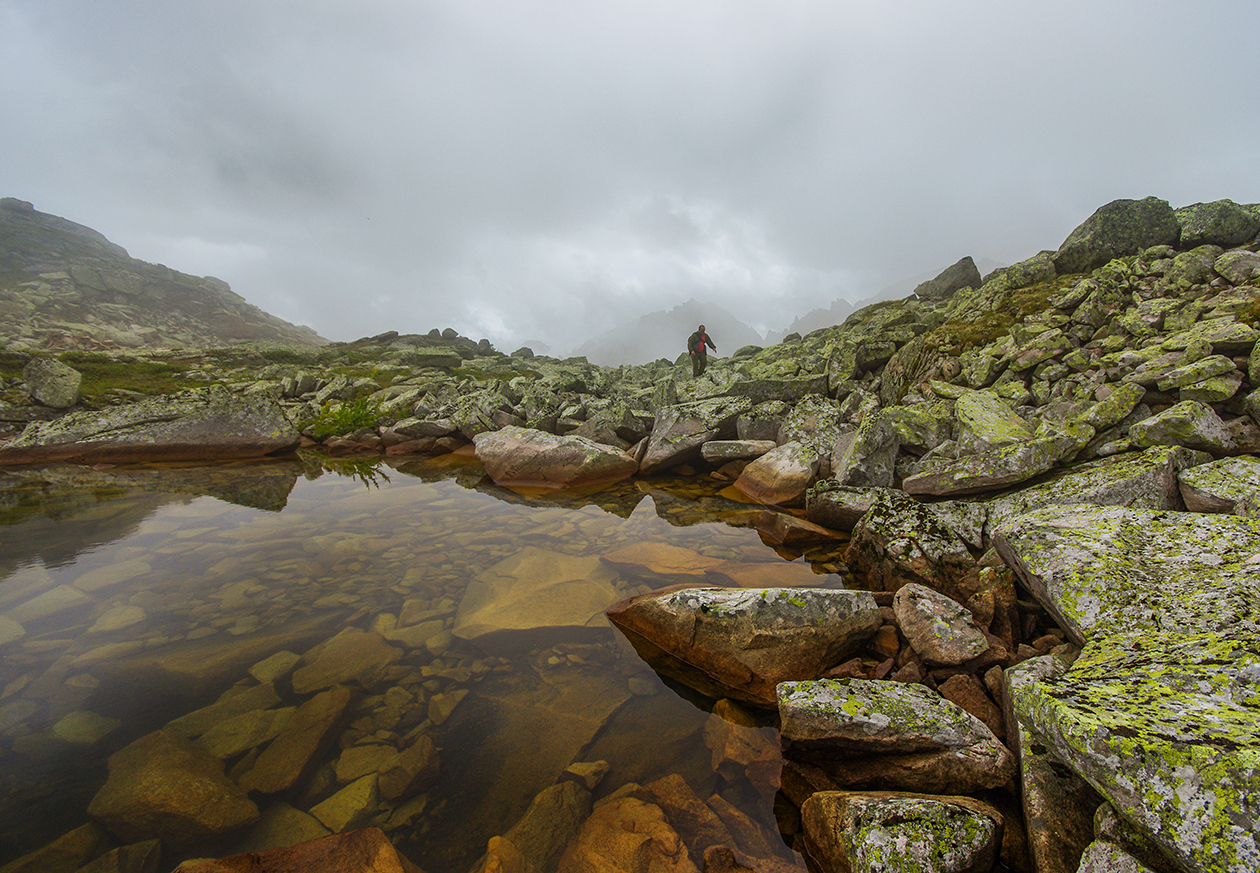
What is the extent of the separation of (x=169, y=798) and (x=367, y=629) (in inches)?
108

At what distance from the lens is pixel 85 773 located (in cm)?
413

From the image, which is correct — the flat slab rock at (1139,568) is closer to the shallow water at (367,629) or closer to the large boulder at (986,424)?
the large boulder at (986,424)

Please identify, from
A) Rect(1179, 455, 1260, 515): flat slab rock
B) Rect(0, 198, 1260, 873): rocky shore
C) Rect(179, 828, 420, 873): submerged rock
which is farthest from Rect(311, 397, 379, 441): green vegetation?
Rect(1179, 455, 1260, 515): flat slab rock

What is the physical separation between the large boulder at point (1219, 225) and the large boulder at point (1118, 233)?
472mm

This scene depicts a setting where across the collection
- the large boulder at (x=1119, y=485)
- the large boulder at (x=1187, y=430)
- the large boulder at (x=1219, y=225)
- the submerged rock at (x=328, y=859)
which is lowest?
the submerged rock at (x=328, y=859)

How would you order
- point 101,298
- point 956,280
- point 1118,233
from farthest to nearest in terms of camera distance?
point 101,298 < point 956,280 < point 1118,233

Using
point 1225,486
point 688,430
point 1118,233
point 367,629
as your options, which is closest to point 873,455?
point 1225,486

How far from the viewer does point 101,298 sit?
443 feet

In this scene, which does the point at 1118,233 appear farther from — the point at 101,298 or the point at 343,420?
the point at 101,298

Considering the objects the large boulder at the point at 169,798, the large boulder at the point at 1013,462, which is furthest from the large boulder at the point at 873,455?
the large boulder at the point at 169,798

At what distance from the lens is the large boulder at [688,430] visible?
1498 centimetres

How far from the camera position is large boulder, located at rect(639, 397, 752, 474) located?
14977mm

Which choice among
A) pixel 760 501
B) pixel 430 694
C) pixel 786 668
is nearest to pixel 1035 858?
pixel 786 668

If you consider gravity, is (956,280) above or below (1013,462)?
above
